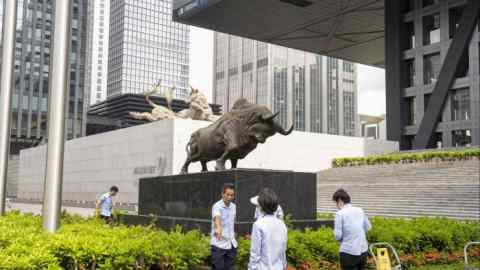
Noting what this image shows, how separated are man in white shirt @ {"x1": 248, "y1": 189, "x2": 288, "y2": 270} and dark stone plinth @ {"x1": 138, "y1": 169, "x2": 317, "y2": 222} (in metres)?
5.85

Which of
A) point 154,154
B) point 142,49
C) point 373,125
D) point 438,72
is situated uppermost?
point 142,49

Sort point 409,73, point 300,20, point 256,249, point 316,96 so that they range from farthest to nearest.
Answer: point 316,96, point 300,20, point 409,73, point 256,249

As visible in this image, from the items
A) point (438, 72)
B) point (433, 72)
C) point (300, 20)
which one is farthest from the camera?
point (300, 20)

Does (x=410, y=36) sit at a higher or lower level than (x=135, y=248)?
higher

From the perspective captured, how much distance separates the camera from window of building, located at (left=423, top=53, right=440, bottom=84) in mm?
43906

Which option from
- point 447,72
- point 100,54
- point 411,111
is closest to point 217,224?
point 447,72

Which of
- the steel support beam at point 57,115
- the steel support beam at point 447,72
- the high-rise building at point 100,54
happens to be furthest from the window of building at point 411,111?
the high-rise building at point 100,54

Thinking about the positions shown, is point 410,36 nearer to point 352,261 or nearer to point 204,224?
point 204,224

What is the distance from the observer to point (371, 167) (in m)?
34.5

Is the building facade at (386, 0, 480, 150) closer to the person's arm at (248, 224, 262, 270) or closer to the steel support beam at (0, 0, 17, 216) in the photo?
the steel support beam at (0, 0, 17, 216)

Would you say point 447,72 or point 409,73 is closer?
point 447,72

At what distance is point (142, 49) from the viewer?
5472 inches

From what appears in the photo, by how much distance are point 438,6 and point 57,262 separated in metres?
43.1

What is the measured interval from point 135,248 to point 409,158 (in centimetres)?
2983
